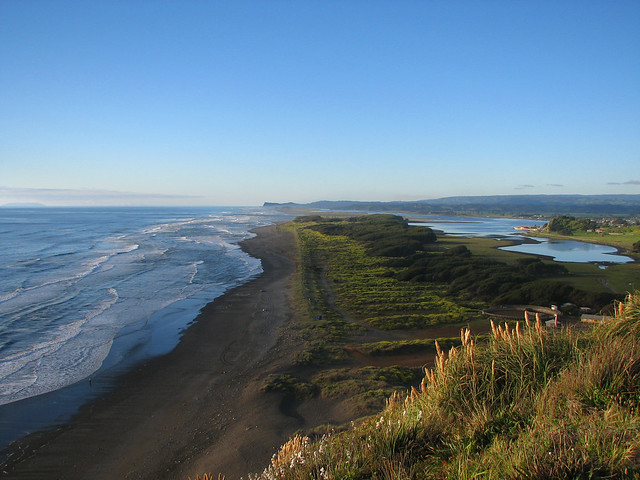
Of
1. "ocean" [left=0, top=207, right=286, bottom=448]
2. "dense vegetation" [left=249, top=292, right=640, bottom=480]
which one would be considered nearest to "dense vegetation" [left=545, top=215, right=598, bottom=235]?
"ocean" [left=0, top=207, right=286, bottom=448]

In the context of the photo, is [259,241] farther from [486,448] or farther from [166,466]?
[486,448]

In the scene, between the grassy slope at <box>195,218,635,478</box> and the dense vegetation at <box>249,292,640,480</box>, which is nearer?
the dense vegetation at <box>249,292,640,480</box>

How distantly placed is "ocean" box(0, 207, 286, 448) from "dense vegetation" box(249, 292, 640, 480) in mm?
10094

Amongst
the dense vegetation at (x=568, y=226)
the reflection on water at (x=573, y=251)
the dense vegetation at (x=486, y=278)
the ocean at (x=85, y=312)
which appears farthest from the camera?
the dense vegetation at (x=568, y=226)

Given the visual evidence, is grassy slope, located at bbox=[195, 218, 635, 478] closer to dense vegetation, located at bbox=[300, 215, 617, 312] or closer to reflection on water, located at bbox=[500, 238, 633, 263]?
dense vegetation, located at bbox=[300, 215, 617, 312]

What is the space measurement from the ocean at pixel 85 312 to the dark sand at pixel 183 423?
1.09 metres

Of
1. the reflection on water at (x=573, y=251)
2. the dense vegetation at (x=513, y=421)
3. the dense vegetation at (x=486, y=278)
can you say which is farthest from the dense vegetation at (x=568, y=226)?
the dense vegetation at (x=513, y=421)

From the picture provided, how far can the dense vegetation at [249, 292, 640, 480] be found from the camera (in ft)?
12.6

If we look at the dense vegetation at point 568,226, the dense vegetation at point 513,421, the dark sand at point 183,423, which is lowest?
the dark sand at point 183,423

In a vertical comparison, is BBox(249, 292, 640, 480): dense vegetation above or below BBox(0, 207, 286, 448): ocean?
above

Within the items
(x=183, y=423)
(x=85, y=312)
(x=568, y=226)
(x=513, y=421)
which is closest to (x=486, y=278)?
(x=183, y=423)

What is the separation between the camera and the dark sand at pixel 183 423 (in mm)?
9023

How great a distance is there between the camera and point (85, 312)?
21.7m

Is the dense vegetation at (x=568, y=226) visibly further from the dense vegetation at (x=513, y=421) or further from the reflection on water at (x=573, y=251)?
the dense vegetation at (x=513, y=421)
